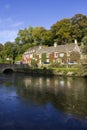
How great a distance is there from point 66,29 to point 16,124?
252 ft

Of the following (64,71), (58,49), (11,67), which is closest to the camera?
(64,71)

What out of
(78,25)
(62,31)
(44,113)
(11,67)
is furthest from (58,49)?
(44,113)

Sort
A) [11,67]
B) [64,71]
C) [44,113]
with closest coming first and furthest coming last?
[44,113], [64,71], [11,67]

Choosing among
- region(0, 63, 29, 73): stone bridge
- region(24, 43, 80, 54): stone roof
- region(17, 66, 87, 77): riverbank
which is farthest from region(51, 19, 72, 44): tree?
region(17, 66, 87, 77): riverbank

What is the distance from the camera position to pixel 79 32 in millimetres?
90000

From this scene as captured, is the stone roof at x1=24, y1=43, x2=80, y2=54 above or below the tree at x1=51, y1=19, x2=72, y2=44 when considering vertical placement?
below

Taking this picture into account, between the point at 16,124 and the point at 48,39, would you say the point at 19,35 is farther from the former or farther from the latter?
the point at 16,124

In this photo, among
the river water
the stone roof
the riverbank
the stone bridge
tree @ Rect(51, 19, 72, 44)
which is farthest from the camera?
tree @ Rect(51, 19, 72, 44)

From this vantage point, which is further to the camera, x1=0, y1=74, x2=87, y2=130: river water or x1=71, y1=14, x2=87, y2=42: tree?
x1=71, y1=14, x2=87, y2=42: tree

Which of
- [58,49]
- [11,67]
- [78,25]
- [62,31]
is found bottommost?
[11,67]

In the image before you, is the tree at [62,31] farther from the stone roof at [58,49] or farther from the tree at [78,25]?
the stone roof at [58,49]

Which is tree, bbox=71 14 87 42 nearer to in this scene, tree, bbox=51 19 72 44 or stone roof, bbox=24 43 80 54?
tree, bbox=51 19 72 44

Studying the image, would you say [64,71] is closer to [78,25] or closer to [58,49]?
[58,49]

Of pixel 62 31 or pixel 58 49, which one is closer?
pixel 58 49
